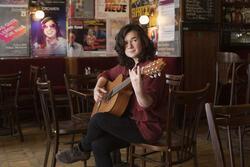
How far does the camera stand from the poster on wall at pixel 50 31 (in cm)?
684

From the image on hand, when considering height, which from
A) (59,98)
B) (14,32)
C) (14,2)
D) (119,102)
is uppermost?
(14,2)

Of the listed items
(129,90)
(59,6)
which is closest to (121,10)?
(59,6)

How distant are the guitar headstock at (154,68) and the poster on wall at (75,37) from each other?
456cm

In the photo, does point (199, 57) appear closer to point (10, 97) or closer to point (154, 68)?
point (10, 97)

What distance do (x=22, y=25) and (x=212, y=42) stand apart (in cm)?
316

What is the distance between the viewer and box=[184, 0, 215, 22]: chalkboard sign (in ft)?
18.9

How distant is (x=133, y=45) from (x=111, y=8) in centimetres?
448

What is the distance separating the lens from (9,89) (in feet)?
17.6

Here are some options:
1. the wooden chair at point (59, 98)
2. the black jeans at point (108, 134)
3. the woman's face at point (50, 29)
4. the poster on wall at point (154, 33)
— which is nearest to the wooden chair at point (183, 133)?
the black jeans at point (108, 134)

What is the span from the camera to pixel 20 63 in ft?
21.2

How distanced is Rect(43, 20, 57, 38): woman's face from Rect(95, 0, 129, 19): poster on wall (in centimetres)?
79

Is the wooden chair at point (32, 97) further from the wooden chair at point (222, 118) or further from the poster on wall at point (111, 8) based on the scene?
the wooden chair at point (222, 118)

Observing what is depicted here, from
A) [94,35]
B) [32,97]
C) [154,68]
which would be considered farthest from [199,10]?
[154,68]

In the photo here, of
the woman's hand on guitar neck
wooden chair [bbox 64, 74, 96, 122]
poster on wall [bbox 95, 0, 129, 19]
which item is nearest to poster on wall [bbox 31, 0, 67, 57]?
poster on wall [bbox 95, 0, 129, 19]
